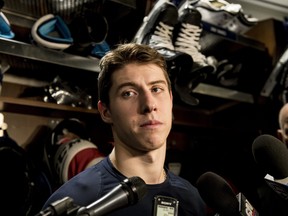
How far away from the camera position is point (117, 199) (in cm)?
54

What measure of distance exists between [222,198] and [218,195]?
1 centimetres

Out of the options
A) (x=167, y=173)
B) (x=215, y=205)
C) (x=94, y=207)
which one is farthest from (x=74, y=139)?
(x=94, y=207)

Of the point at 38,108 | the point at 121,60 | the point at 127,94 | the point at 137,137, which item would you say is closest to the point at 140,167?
the point at 137,137

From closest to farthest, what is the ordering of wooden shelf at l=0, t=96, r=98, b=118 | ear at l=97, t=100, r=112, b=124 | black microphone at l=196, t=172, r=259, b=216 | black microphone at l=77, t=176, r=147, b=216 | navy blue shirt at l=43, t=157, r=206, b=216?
black microphone at l=77, t=176, r=147, b=216 → black microphone at l=196, t=172, r=259, b=216 → navy blue shirt at l=43, t=157, r=206, b=216 → ear at l=97, t=100, r=112, b=124 → wooden shelf at l=0, t=96, r=98, b=118

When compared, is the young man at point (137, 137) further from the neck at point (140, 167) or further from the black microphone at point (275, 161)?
the black microphone at point (275, 161)

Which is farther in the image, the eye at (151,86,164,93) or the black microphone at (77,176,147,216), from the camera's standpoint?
the eye at (151,86,164,93)

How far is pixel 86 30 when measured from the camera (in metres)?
1.36

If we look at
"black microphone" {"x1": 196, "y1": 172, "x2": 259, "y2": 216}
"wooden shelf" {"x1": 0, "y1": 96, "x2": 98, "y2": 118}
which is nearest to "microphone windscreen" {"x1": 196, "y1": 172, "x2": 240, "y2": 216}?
"black microphone" {"x1": 196, "y1": 172, "x2": 259, "y2": 216}

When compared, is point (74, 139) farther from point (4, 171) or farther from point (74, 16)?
point (74, 16)

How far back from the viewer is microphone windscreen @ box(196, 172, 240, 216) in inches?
28.6

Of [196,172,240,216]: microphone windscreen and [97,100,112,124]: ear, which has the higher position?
[196,172,240,216]: microphone windscreen

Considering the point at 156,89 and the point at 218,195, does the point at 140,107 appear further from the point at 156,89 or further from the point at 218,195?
the point at 218,195

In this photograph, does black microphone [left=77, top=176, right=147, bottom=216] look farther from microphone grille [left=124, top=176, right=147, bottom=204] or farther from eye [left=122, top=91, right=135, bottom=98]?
eye [left=122, top=91, right=135, bottom=98]

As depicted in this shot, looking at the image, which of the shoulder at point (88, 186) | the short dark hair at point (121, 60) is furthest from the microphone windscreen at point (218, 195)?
the short dark hair at point (121, 60)
